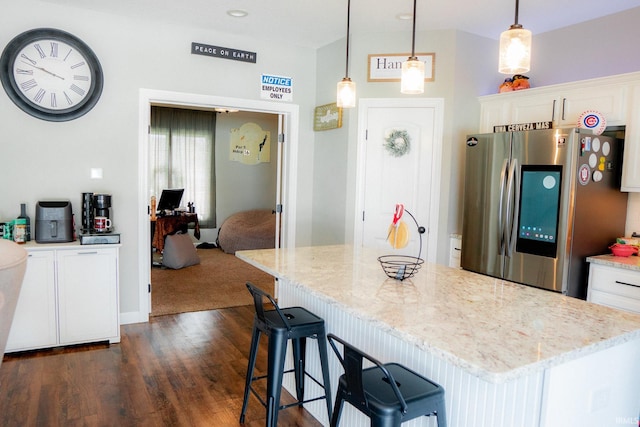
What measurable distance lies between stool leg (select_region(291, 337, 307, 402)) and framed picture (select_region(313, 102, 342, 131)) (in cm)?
Answer: 245

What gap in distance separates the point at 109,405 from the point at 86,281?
3.78 ft

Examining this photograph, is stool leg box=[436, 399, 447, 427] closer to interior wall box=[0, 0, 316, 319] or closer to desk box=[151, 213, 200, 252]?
interior wall box=[0, 0, 316, 319]

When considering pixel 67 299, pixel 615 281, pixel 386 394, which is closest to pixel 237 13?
pixel 67 299

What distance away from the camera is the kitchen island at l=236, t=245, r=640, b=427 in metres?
1.32

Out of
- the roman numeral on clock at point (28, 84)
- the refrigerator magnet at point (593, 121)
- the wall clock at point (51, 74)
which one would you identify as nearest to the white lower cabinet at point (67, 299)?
the wall clock at point (51, 74)

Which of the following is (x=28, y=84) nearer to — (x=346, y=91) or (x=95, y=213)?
(x=95, y=213)

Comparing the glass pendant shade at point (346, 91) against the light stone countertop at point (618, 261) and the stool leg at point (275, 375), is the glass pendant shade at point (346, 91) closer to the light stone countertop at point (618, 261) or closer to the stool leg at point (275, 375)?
the stool leg at point (275, 375)

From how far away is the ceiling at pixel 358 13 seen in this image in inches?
133

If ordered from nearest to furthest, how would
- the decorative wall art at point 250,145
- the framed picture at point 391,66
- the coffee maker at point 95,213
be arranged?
the coffee maker at point 95,213 < the framed picture at point 391,66 < the decorative wall art at point 250,145

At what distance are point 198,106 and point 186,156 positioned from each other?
3560mm

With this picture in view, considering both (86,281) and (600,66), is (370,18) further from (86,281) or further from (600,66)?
(86,281)

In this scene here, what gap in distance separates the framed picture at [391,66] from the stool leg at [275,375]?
2812mm

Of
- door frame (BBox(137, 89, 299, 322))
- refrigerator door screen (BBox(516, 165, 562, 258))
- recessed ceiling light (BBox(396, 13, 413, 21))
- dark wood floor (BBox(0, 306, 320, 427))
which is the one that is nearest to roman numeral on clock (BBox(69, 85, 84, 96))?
door frame (BBox(137, 89, 299, 322))

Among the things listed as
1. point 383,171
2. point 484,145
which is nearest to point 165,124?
point 383,171
